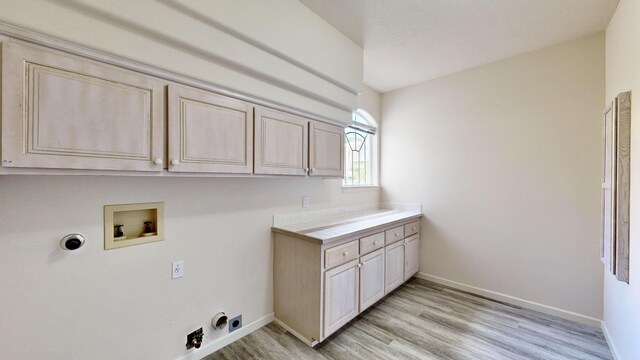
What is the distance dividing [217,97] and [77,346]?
1634 millimetres

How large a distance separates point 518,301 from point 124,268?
11.9 ft

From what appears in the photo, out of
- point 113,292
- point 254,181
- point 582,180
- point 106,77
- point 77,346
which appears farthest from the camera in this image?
point 582,180

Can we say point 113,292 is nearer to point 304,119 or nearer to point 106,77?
point 106,77

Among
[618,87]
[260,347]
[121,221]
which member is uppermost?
[618,87]

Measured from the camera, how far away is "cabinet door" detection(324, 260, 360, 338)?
2070 mm

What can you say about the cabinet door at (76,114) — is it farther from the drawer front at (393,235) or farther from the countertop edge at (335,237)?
the drawer front at (393,235)

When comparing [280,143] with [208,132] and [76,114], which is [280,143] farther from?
[76,114]

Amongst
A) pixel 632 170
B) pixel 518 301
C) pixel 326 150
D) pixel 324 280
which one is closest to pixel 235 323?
pixel 324 280

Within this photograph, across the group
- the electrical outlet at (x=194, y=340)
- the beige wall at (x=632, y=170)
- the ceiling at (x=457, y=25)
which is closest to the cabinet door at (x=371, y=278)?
the electrical outlet at (x=194, y=340)

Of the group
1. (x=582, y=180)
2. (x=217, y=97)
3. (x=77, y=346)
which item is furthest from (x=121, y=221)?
(x=582, y=180)

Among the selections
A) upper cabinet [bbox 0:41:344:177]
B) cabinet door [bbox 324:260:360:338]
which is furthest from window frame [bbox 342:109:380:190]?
upper cabinet [bbox 0:41:344:177]

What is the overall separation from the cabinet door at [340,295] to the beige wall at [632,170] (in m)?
1.79

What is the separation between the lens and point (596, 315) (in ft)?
7.75

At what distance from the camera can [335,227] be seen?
2.45 meters
